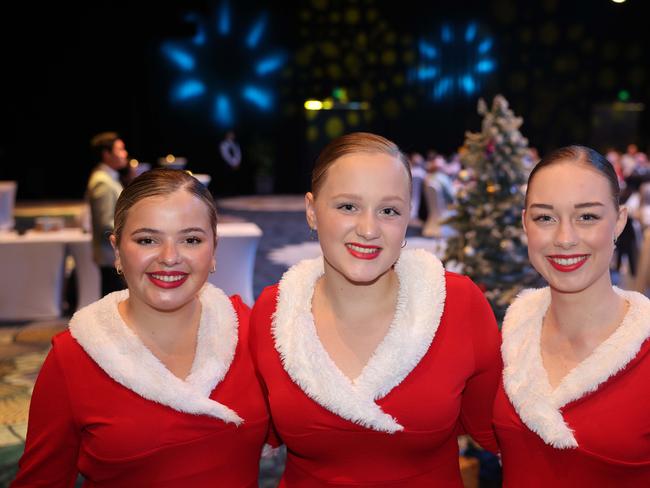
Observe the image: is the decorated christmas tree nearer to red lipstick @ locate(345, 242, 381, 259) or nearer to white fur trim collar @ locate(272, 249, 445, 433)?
white fur trim collar @ locate(272, 249, 445, 433)

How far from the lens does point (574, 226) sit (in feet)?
5.10

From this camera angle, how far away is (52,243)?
19.1 ft

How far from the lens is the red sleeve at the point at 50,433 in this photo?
153cm

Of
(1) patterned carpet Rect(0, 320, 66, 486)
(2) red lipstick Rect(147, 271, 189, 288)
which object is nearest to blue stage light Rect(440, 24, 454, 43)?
(1) patterned carpet Rect(0, 320, 66, 486)

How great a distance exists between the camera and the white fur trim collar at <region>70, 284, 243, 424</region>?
1.54m

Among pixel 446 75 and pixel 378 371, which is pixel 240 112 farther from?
pixel 378 371

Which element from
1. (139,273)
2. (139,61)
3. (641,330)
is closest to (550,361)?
(641,330)

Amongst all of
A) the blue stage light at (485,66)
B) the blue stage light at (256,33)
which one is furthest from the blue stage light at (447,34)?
the blue stage light at (256,33)

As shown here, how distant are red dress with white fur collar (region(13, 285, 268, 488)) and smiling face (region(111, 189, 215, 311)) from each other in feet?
0.41

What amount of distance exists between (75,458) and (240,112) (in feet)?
51.5

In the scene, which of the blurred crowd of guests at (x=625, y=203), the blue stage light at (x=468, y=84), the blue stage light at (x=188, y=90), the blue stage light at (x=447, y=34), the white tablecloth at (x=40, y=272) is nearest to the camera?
the blurred crowd of guests at (x=625, y=203)

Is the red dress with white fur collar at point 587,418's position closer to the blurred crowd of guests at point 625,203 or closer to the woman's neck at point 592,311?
the woman's neck at point 592,311

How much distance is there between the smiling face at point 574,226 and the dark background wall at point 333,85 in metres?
15.0

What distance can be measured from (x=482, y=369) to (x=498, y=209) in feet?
10.4
